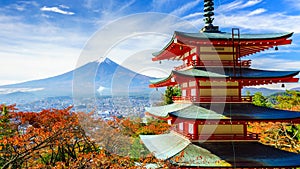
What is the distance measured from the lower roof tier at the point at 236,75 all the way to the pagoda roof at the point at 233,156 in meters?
2.72

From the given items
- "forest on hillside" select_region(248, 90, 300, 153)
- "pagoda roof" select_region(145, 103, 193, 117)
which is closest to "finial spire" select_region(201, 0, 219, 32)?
"pagoda roof" select_region(145, 103, 193, 117)

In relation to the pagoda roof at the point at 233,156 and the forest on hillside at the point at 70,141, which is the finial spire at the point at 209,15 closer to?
the pagoda roof at the point at 233,156

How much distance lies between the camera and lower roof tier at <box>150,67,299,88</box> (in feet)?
35.1

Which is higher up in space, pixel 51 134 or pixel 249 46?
pixel 249 46

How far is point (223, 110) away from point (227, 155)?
71.8 inches

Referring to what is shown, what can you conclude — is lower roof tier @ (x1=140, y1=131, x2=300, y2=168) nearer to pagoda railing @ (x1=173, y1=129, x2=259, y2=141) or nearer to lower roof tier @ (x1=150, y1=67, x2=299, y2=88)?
pagoda railing @ (x1=173, y1=129, x2=259, y2=141)

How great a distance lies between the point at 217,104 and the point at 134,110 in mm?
18383

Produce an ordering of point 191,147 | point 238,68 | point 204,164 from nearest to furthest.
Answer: point 204,164
point 191,147
point 238,68

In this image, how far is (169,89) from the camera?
3559 centimetres

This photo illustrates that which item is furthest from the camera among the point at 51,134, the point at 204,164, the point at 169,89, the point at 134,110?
the point at 169,89

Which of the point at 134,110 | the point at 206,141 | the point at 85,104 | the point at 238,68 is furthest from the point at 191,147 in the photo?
the point at 134,110

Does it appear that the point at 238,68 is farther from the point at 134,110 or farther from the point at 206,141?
the point at 134,110

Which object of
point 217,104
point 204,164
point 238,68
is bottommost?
point 204,164

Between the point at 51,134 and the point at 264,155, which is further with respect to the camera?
the point at 51,134
